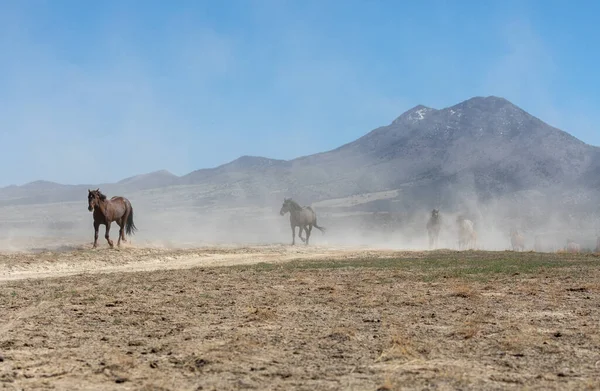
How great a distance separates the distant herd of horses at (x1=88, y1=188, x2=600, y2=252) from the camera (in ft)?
89.2

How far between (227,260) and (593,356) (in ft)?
58.4

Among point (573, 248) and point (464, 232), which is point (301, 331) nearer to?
point (464, 232)

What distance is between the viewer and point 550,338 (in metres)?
9.21

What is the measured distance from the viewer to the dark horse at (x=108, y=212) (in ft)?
87.8

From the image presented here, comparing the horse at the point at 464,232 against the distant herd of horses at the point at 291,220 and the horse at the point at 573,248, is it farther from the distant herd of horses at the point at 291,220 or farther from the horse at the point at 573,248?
the horse at the point at 573,248

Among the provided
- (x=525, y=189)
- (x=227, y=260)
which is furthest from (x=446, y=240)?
(x=525, y=189)

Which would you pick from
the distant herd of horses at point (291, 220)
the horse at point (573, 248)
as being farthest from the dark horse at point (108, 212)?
the horse at point (573, 248)

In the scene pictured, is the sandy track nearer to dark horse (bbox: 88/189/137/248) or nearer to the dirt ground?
dark horse (bbox: 88/189/137/248)

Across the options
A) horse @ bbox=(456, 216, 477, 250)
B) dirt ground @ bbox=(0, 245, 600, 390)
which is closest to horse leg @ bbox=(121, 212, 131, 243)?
dirt ground @ bbox=(0, 245, 600, 390)

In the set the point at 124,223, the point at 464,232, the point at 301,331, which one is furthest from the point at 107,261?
the point at 464,232

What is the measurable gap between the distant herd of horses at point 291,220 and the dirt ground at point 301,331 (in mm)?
9462

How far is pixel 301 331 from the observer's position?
981cm

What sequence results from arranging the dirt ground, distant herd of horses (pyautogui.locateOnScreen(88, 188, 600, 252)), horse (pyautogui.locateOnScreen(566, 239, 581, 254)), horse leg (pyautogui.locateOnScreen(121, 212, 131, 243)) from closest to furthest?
the dirt ground, distant herd of horses (pyautogui.locateOnScreen(88, 188, 600, 252)), horse leg (pyautogui.locateOnScreen(121, 212, 131, 243)), horse (pyautogui.locateOnScreen(566, 239, 581, 254))

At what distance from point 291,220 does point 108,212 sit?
1453 centimetres
